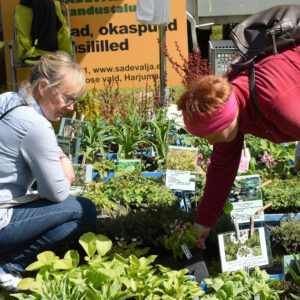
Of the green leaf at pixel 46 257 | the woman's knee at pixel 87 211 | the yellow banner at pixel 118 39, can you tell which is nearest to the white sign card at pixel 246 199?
the woman's knee at pixel 87 211

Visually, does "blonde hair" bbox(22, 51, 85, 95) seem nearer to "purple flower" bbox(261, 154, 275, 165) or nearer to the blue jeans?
the blue jeans

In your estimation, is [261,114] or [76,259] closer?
[261,114]

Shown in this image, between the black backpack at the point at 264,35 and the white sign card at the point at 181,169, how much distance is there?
126 cm

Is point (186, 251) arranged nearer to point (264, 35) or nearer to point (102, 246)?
point (102, 246)

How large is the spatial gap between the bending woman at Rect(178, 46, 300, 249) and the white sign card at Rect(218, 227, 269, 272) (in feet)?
1.98

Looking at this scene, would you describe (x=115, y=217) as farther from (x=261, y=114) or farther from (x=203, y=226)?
(x=261, y=114)

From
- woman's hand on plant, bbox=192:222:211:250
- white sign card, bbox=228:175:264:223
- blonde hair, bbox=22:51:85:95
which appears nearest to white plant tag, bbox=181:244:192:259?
woman's hand on plant, bbox=192:222:211:250

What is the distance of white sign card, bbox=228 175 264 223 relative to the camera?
8.75ft

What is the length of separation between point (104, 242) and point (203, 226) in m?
0.58

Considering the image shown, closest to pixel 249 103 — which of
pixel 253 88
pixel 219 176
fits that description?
pixel 253 88

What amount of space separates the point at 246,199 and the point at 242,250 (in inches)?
16.8

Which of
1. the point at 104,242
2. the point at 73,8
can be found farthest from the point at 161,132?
the point at 73,8

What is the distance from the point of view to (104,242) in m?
2.27

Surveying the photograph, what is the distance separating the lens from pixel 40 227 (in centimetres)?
254
